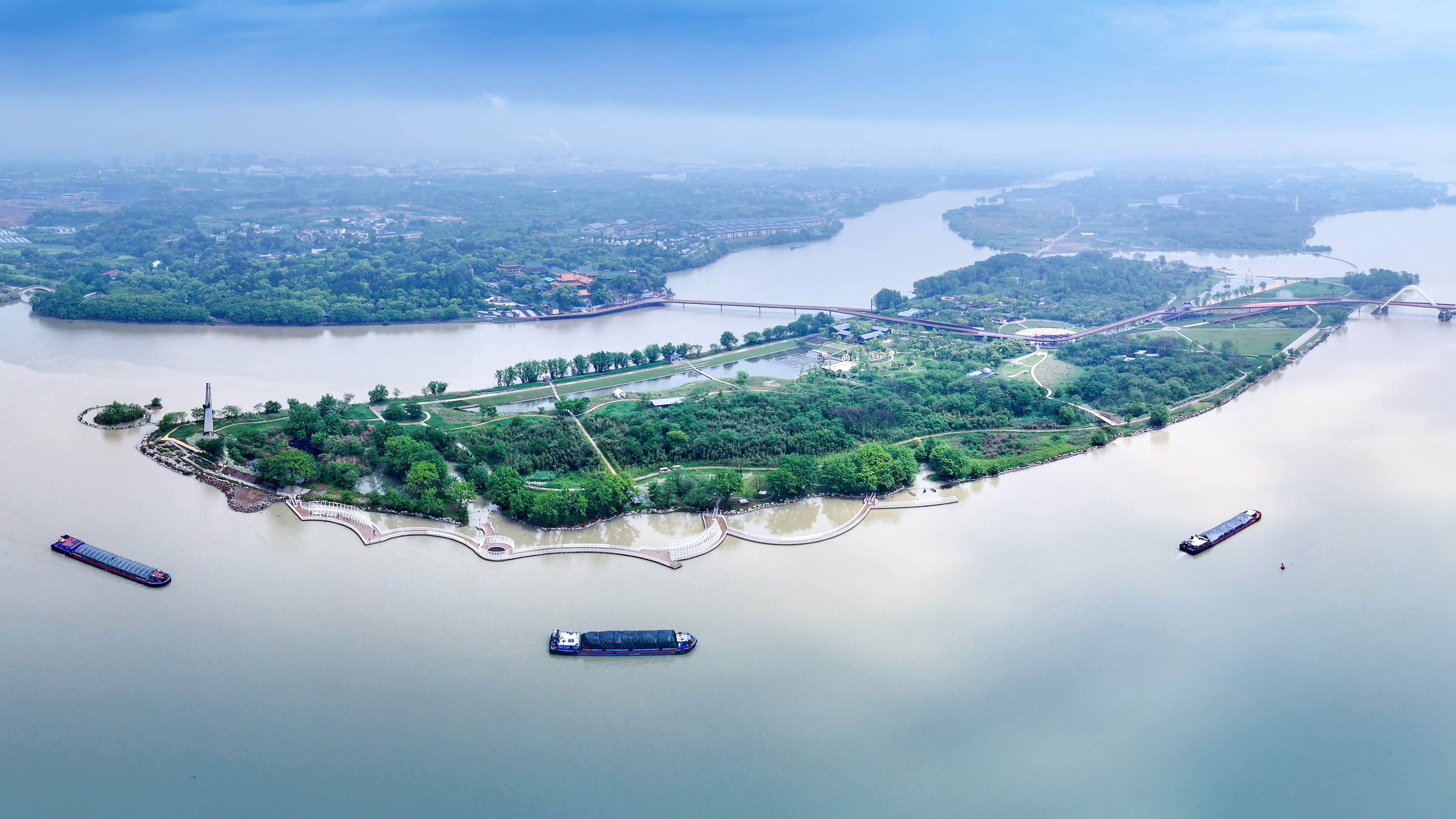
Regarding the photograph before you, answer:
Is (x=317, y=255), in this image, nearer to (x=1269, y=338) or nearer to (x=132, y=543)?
(x=132, y=543)

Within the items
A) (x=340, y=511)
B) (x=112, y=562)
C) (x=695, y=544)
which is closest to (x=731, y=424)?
(x=695, y=544)

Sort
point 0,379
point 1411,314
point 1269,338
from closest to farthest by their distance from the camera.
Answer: point 0,379 < point 1269,338 < point 1411,314

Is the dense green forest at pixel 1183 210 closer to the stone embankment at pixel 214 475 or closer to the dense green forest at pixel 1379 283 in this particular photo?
the dense green forest at pixel 1379 283

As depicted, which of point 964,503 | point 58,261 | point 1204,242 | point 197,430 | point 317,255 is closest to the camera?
point 964,503

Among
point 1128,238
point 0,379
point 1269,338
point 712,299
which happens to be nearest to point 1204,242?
point 1128,238

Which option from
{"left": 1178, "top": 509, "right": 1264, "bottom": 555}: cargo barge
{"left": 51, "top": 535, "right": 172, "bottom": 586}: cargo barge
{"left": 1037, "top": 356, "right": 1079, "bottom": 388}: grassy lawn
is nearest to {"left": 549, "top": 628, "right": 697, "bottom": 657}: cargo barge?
{"left": 51, "top": 535, "right": 172, "bottom": 586}: cargo barge

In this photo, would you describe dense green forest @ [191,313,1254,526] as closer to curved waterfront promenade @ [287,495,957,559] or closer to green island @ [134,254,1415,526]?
green island @ [134,254,1415,526]
